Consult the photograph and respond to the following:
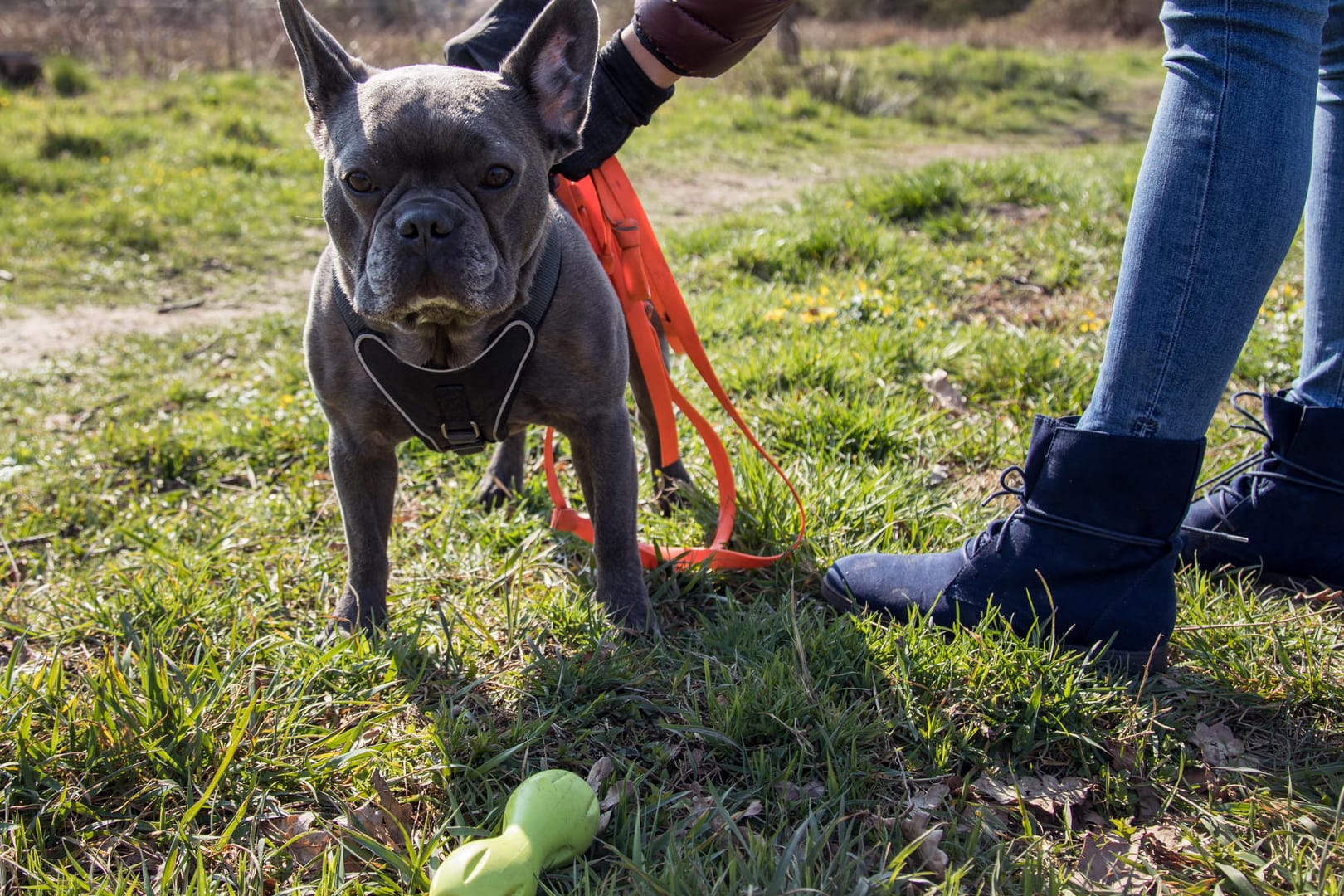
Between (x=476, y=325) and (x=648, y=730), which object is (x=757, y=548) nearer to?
(x=648, y=730)

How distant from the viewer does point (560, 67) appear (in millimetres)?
2367

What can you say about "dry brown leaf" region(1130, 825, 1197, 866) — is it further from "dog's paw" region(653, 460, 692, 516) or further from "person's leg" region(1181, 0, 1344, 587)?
"dog's paw" region(653, 460, 692, 516)

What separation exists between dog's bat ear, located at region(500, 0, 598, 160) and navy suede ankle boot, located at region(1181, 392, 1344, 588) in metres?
1.90

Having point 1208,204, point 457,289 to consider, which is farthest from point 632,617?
point 1208,204

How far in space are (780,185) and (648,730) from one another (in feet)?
21.7

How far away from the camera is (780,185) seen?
7.97 m

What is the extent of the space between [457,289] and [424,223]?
15cm

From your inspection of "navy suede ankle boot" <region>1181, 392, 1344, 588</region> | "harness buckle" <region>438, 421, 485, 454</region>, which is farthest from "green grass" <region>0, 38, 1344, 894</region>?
"harness buckle" <region>438, 421, 485, 454</region>

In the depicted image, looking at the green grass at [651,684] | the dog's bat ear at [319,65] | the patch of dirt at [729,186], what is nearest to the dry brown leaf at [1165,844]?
the green grass at [651,684]

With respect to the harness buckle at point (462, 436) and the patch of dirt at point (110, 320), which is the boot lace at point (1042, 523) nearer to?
the harness buckle at point (462, 436)

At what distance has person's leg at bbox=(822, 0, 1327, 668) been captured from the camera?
72.6 inches

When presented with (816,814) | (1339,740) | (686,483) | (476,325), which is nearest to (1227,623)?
(1339,740)

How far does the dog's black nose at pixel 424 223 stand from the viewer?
6.57 ft

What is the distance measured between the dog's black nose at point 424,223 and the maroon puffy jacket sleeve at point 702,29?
86 centimetres
